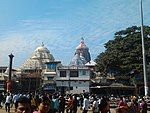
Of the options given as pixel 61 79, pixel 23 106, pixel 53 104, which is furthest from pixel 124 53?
pixel 23 106

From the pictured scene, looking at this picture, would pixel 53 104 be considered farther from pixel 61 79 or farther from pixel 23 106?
pixel 61 79

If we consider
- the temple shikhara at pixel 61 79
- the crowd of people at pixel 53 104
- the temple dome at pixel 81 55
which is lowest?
the crowd of people at pixel 53 104

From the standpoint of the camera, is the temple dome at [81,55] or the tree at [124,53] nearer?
the tree at [124,53]

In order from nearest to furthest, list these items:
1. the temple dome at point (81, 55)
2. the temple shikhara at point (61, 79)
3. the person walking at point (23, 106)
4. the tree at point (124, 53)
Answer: the person walking at point (23, 106), the tree at point (124, 53), the temple shikhara at point (61, 79), the temple dome at point (81, 55)

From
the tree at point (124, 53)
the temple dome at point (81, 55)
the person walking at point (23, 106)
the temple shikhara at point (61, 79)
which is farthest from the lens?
the temple dome at point (81, 55)

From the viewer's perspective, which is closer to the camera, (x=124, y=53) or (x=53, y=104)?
(x=53, y=104)

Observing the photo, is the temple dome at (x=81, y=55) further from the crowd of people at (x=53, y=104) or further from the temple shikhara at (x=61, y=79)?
the crowd of people at (x=53, y=104)

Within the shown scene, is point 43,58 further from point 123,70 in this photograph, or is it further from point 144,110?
point 144,110

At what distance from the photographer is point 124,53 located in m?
49.7

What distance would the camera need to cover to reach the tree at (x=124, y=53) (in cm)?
4853

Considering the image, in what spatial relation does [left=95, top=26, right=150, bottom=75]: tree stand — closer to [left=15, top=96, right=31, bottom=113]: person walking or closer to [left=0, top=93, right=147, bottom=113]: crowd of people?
[left=0, top=93, right=147, bottom=113]: crowd of people

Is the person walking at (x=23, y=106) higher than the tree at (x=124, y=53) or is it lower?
lower

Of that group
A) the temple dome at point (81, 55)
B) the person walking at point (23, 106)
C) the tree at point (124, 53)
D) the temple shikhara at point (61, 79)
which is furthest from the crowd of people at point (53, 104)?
the temple dome at point (81, 55)

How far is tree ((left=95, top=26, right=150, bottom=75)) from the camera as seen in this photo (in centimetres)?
4853
